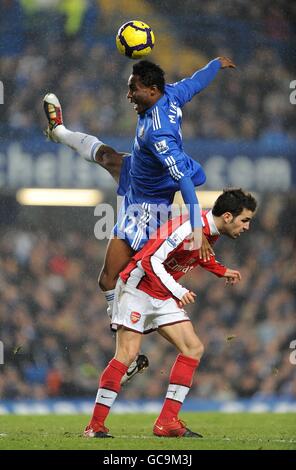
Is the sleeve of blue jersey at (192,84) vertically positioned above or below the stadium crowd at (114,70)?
below

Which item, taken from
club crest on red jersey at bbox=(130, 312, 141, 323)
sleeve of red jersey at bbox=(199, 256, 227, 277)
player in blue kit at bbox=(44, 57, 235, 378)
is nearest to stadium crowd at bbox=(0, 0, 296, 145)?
player in blue kit at bbox=(44, 57, 235, 378)

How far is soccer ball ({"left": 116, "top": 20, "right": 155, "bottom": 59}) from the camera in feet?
22.9

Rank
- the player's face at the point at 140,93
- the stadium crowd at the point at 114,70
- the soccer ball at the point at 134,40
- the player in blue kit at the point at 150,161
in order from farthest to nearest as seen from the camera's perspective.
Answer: the stadium crowd at the point at 114,70
the soccer ball at the point at 134,40
the player's face at the point at 140,93
the player in blue kit at the point at 150,161

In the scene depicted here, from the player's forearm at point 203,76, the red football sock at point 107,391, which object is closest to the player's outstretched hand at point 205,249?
the red football sock at point 107,391

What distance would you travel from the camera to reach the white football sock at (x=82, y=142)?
24.9 feet

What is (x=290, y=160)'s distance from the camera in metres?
13.8

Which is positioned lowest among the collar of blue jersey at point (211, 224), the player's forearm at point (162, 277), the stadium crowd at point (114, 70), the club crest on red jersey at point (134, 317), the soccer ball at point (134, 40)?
the club crest on red jersey at point (134, 317)

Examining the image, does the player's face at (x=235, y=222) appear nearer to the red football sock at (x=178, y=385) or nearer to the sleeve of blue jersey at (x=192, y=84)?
the red football sock at (x=178, y=385)

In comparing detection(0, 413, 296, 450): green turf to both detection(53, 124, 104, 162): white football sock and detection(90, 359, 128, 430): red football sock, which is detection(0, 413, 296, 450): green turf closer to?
detection(90, 359, 128, 430): red football sock

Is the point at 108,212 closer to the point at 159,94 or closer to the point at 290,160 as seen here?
the point at 290,160

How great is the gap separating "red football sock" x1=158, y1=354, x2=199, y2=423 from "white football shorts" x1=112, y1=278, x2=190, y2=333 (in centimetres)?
25

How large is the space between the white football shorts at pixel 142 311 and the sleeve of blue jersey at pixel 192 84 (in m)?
1.41

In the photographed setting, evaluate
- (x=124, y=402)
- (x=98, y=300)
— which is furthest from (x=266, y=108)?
(x=124, y=402)

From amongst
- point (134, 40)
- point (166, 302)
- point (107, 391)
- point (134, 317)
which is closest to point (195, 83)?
point (134, 40)
